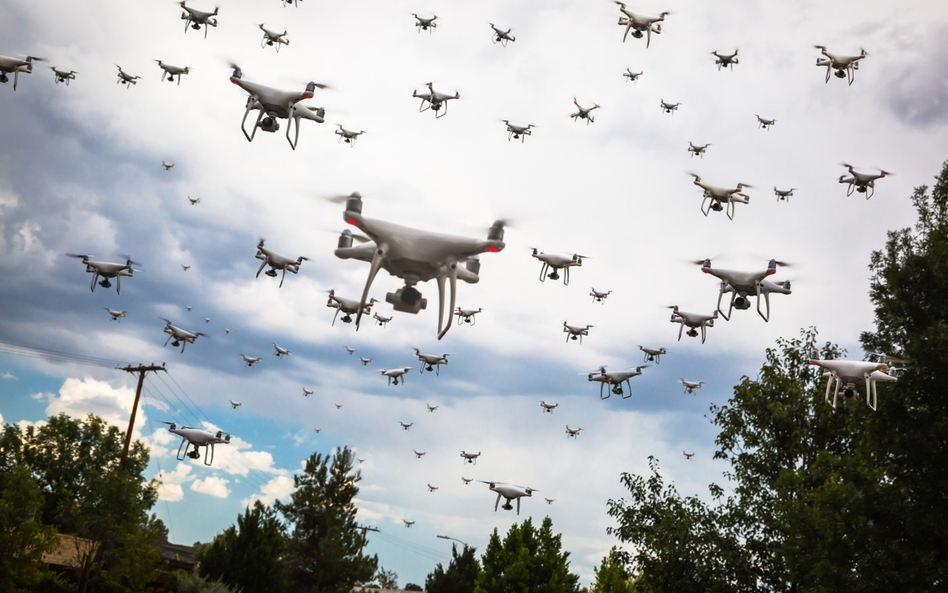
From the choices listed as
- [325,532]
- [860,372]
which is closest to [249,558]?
[325,532]

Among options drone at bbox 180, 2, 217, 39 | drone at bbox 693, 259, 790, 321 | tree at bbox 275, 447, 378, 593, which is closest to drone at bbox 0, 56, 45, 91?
drone at bbox 180, 2, 217, 39

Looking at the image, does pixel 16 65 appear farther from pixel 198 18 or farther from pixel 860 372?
pixel 860 372

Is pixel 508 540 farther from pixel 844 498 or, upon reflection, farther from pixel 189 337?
pixel 844 498

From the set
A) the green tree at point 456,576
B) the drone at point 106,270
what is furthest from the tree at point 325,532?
the drone at point 106,270

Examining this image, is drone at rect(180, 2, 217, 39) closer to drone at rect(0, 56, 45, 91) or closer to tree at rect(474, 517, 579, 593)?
drone at rect(0, 56, 45, 91)

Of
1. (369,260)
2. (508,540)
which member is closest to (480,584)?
(508,540)
